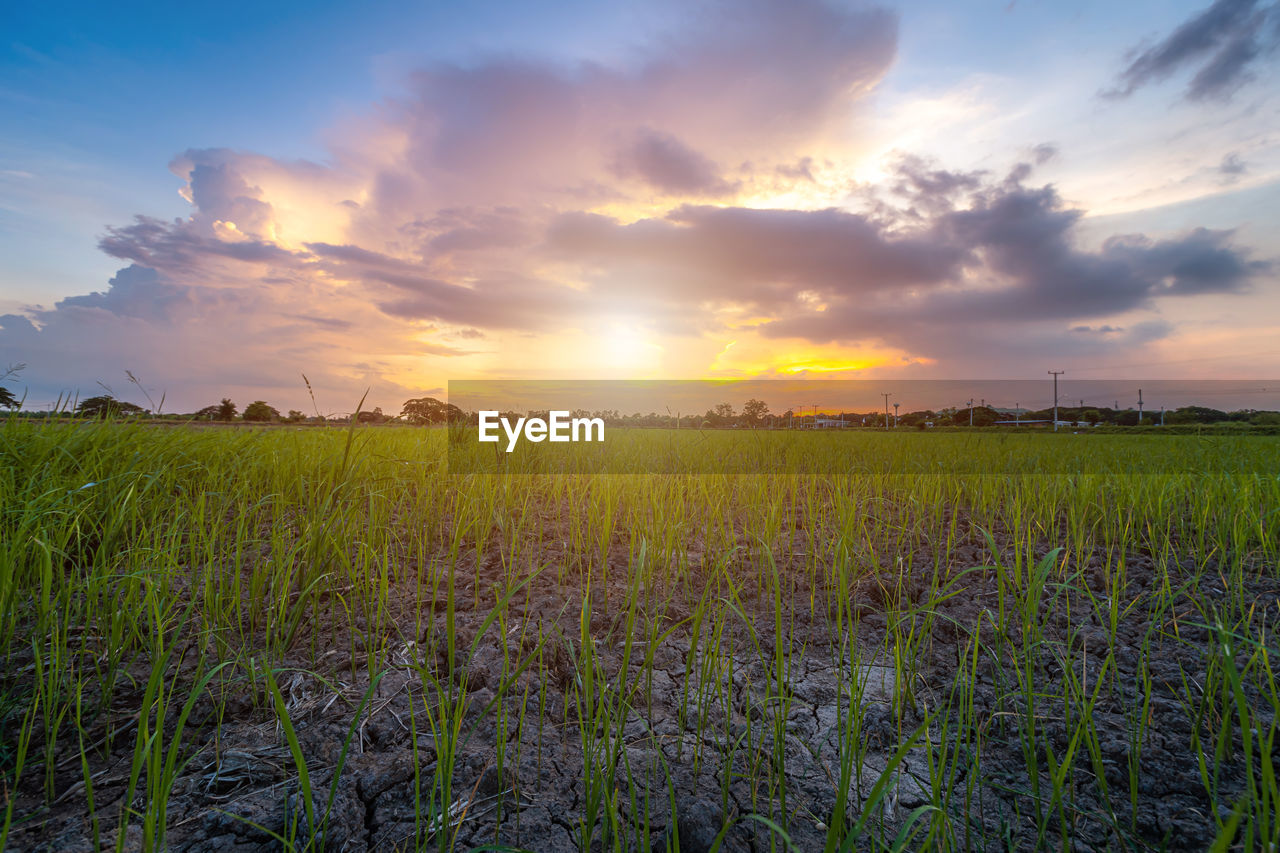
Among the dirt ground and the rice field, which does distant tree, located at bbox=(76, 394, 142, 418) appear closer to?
the rice field

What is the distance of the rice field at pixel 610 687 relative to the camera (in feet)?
4.09

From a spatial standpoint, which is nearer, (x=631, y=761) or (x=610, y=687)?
(x=631, y=761)

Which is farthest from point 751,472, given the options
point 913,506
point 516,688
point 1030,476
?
point 516,688

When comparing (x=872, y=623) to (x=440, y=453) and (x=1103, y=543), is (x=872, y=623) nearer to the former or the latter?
(x=1103, y=543)

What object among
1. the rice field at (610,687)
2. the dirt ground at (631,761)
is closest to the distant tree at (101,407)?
the rice field at (610,687)

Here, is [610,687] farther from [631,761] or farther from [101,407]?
[101,407]

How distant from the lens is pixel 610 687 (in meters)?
1.72

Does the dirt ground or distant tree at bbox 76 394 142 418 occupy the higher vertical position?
distant tree at bbox 76 394 142 418

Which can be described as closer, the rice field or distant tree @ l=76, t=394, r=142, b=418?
the rice field

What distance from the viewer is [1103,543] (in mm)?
3328

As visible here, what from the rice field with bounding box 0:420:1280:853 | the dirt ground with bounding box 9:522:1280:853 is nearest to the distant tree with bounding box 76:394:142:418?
the rice field with bounding box 0:420:1280:853

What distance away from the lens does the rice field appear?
1.25 metres

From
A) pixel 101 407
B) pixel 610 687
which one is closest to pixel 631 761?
pixel 610 687

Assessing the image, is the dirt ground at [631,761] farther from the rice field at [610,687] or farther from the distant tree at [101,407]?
the distant tree at [101,407]
